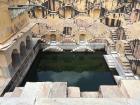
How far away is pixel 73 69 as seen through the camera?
639 inches

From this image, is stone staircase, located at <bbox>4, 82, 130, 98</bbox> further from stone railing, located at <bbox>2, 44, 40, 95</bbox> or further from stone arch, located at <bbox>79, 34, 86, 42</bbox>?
stone arch, located at <bbox>79, 34, 86, 42</bbox>

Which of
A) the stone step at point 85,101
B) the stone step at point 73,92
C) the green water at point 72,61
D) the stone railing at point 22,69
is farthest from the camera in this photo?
the green water at point 72,61

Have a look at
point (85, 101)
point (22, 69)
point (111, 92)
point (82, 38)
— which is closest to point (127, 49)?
point (82, 38)

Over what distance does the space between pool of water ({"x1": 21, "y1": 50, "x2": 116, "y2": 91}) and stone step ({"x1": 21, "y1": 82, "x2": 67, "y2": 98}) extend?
34.4ft

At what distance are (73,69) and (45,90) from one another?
13458 millimetres

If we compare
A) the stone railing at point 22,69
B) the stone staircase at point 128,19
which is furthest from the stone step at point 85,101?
the stone staircase at point 128,19

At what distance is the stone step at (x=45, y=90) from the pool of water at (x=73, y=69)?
34.4ft

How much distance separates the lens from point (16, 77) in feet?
40.4

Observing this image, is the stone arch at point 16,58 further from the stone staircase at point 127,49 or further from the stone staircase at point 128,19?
the stone staircase at point 128,19

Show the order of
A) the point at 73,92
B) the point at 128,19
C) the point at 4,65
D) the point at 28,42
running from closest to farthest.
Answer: the point at 73,92, the point at 4,65, the point at 28,42, the point at 128,19

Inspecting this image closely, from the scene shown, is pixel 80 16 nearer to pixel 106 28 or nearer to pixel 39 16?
pixel 106 28

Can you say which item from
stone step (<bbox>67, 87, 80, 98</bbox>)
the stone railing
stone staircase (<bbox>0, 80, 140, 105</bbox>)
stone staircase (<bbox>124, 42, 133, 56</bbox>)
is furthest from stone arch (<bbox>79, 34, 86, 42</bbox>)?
stone step (<bbox>67, 87, 80, 98</bbox>)

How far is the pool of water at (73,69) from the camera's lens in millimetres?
14242

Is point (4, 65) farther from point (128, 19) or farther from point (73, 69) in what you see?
point (128, 19)
